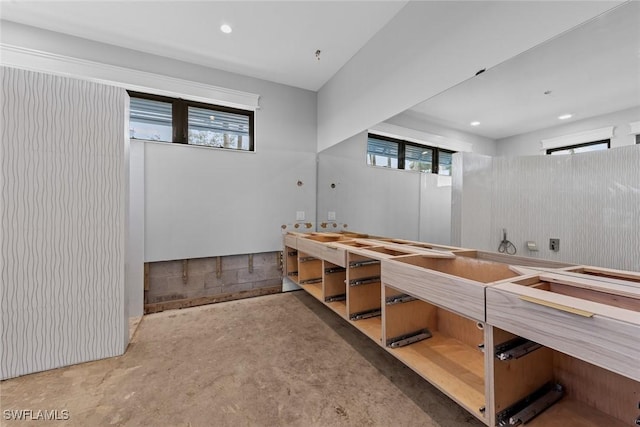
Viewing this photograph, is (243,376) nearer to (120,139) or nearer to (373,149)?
(120,139)

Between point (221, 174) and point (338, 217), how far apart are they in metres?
1.56

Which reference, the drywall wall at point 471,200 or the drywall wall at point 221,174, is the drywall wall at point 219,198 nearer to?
the drywall wall at point 221,174

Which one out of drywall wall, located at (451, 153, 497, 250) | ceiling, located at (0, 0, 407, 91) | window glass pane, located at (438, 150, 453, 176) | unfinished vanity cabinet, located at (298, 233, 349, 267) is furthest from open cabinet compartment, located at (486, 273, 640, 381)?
ceiling, located at (0, 0, 407, 91)

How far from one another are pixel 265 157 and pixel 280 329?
2.06 m

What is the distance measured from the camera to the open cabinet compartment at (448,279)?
101 centimetres

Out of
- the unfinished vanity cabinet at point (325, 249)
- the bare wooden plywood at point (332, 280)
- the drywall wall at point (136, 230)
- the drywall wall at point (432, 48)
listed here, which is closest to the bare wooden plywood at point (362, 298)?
the unfinished vanity cabinet at point (325, 249)

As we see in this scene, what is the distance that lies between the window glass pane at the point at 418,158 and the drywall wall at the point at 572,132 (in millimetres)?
508

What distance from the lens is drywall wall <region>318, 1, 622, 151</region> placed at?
3.98 ft

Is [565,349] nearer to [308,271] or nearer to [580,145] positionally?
[580,145]

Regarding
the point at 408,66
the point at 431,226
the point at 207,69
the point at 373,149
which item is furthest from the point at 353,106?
the point at 207,69

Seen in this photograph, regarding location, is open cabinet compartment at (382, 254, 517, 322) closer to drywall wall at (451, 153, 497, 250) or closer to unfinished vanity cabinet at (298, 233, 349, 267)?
drywall wall at (451, 153, 497, 250)

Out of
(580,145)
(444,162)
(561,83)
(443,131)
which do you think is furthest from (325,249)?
(561,83)

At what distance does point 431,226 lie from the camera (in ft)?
6.45

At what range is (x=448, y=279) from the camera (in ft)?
3.62
